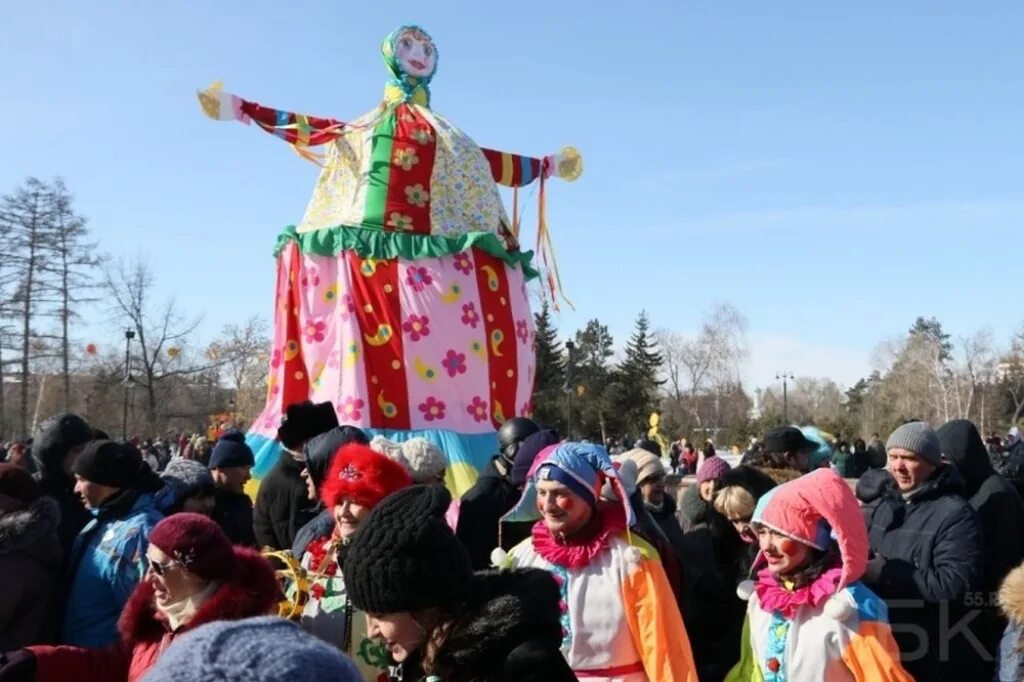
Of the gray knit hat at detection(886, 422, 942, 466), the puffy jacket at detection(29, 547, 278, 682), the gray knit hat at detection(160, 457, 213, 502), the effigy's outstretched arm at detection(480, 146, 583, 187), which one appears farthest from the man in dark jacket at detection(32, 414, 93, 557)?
the effigy's outstretched arm at detection(480, 146, 583, 187)

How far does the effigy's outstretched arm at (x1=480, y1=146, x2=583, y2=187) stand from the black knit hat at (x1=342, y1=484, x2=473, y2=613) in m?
11.3

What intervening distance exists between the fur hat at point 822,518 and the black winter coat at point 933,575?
1.57ft

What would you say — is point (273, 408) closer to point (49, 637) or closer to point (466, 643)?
point (49, 637)

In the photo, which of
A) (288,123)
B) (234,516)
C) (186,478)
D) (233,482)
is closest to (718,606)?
(186,478)

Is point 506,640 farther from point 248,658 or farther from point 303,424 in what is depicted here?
point 303,424

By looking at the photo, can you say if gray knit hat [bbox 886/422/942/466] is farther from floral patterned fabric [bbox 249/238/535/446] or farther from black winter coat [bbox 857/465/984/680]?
floral patterned fabric [bbox 249/238/535/446]

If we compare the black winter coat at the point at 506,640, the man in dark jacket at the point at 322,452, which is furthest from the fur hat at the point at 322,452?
the black winter coat at the point at 506,640

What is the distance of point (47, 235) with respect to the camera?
31.0 meters

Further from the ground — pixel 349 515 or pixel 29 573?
pixel 349 515

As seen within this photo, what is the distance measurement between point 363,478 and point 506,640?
146 cm

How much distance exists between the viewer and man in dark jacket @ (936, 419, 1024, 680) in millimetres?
3895

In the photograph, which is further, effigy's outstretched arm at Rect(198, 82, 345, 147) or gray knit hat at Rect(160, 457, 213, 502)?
effigy's outstretched arm at Rect(198, 82, 345, 147)

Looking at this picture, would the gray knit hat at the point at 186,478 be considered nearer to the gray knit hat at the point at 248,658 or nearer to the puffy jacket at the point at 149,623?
the puffy jacket at the point at 149,623

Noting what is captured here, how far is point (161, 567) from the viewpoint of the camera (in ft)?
8.27
